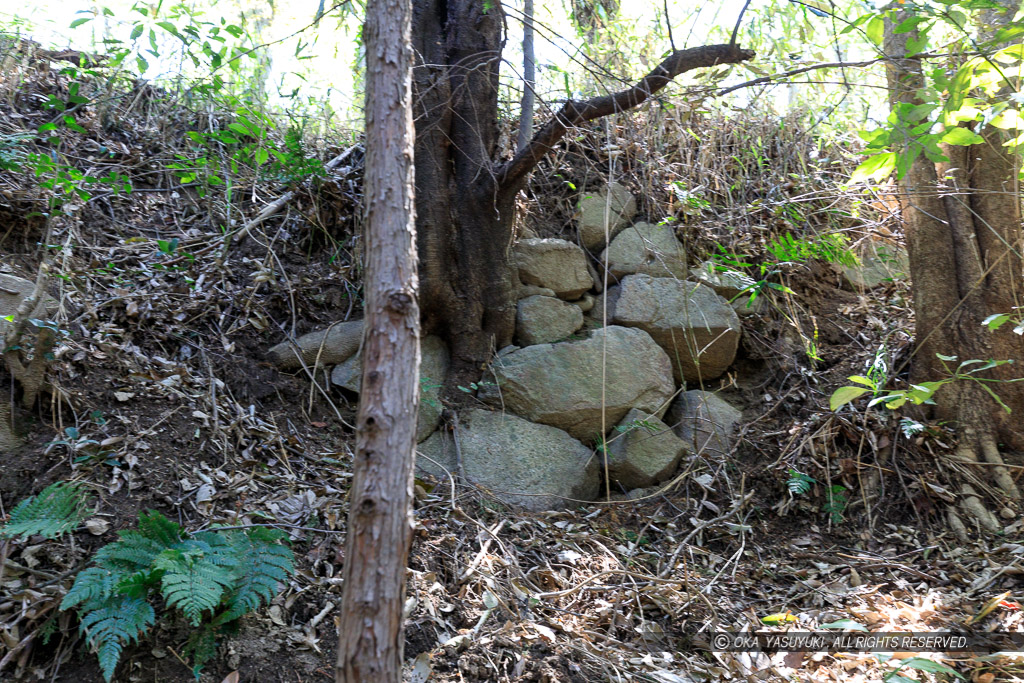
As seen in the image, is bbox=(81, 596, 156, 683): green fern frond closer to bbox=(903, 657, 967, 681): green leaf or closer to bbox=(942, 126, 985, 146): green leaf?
bbox=(903, 657, 967, 681): green leaf

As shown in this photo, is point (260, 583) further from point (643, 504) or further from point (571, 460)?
point (643, 504)

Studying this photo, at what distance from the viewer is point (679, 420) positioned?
14.0ft

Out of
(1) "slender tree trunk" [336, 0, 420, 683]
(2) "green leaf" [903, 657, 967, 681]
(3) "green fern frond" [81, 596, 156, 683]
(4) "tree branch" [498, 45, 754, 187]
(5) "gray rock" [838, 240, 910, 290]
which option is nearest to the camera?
(1) "slender tree trunk" [336, 0, 420, 683]

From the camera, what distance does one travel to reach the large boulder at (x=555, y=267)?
4402 mm

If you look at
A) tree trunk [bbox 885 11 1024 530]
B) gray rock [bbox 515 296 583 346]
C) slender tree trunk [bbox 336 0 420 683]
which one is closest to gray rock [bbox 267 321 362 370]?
gray rock [bbox 515 296 583 346]

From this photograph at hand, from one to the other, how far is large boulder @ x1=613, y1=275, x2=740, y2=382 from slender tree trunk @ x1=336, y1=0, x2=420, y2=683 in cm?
270

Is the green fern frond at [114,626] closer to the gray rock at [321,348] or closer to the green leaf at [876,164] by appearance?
the gray rock at [321,348]

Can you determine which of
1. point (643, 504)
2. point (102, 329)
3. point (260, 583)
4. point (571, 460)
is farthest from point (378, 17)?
point (643, 504)

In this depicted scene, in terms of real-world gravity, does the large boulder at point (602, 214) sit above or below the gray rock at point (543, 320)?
above

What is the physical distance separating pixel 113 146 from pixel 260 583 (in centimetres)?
390

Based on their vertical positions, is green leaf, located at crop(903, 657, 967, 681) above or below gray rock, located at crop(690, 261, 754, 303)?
below

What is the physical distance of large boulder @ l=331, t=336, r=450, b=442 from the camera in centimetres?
378

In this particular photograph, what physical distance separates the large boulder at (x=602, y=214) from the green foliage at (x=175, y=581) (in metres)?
3.07

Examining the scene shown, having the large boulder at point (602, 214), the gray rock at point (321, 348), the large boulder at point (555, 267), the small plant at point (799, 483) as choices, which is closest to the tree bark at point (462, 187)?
the large boulder at point (555, 267)
